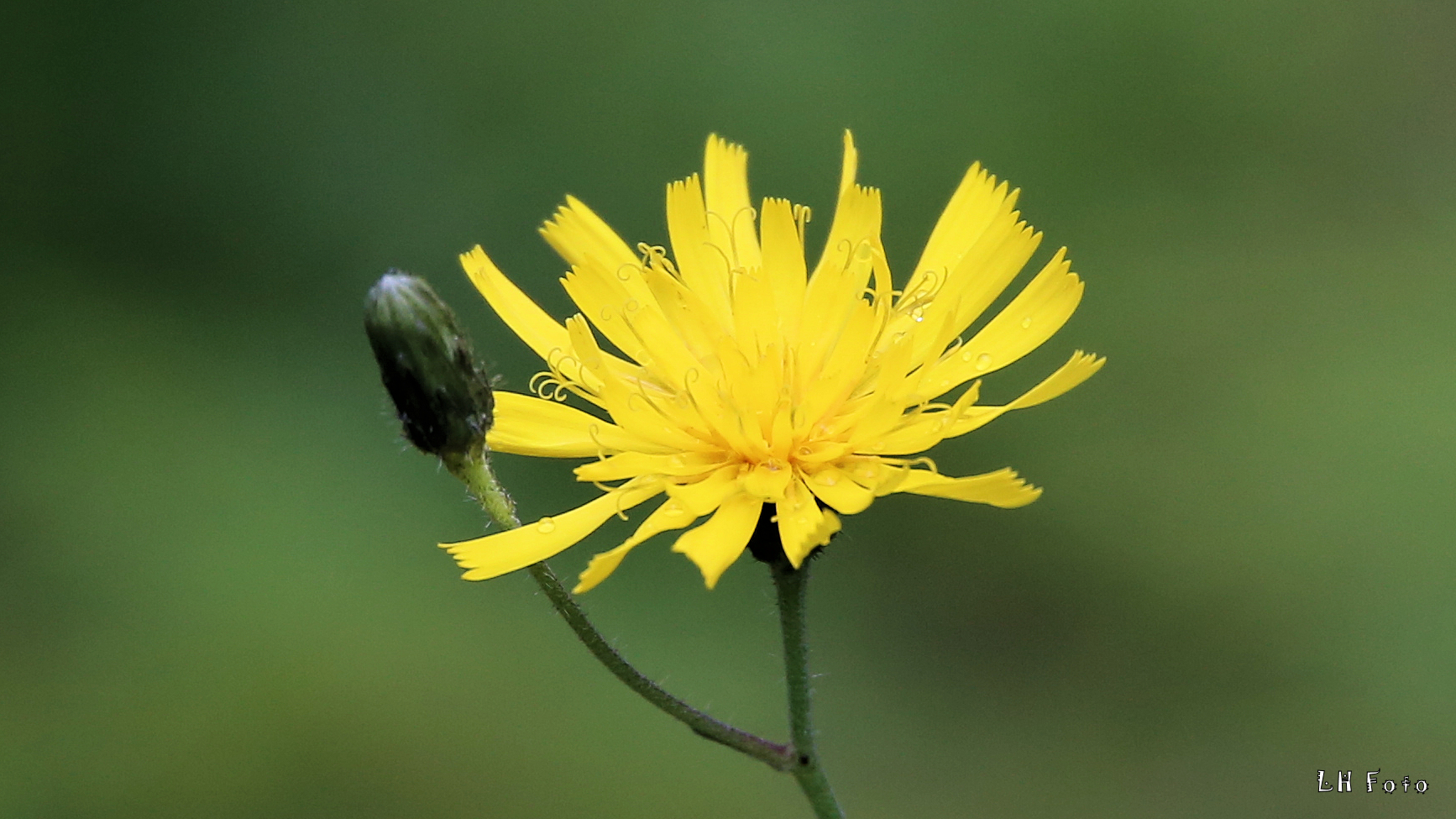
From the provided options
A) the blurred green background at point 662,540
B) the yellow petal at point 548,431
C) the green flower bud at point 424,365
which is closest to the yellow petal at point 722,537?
the yellow petal at point 548,431

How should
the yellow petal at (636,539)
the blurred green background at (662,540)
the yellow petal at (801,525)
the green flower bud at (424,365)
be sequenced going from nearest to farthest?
the yellow petal at (636,539)
the yellow petal at (801,525)
the green flower bud at (424,365)
the blurred green background at (662,540)

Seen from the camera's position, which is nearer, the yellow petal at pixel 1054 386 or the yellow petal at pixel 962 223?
the yellow petal at pixel 1054 386

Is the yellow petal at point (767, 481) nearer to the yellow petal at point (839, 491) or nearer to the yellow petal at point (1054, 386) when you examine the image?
the yellow petal at point (839, 491)

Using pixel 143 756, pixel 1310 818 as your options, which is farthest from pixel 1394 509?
pixel 143 756

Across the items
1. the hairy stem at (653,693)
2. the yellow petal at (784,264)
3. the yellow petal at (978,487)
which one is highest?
the yellow petal at (784,264)

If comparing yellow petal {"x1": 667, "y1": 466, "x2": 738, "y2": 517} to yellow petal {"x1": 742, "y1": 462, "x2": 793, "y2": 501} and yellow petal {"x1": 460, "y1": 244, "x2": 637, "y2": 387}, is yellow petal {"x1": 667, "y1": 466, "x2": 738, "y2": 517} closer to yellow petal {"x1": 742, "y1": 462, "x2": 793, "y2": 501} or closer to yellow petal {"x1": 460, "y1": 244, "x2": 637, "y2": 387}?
yellow petal {"x1": 742, "y1": 462, "x2": 793, "y2": 501}

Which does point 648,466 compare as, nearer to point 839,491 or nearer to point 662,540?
point 839,491
